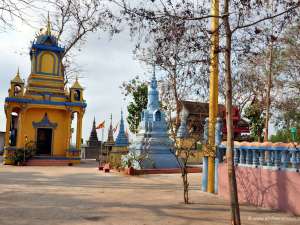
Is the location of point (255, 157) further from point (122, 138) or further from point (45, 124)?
point (122, 138)

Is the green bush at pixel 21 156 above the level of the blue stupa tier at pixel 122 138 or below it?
below

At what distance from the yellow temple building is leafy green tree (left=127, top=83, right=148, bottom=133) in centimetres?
1011

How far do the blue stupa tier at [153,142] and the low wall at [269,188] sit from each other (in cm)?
966

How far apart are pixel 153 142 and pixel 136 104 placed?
16.3m

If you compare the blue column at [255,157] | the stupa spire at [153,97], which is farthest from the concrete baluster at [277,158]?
the stupa spire at [153,97]

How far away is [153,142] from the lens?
66.4ft

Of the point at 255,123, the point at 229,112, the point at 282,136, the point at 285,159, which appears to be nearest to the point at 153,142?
the point at 282,136

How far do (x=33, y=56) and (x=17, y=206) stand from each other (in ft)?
65.6

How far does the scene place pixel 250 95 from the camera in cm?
2828

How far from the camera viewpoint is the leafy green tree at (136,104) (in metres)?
35.8

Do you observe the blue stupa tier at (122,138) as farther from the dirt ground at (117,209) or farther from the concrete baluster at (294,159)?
the concrete baluster at (294,159)

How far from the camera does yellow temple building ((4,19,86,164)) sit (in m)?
24.3

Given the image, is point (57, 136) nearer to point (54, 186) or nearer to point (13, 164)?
point (13, 164)

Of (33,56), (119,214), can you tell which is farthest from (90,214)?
(33,56)
